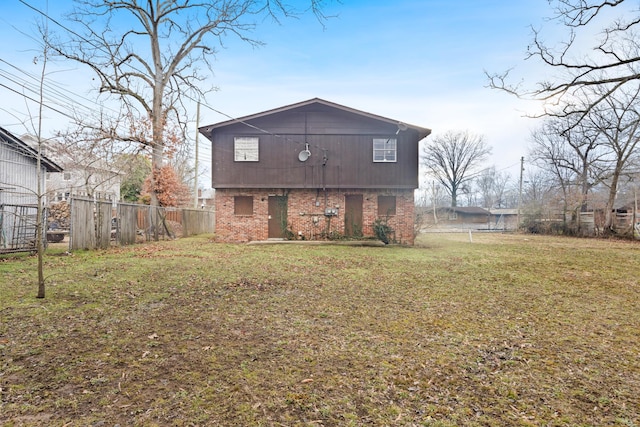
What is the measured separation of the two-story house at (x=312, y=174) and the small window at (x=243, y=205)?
0.25ft

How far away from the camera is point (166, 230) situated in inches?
748

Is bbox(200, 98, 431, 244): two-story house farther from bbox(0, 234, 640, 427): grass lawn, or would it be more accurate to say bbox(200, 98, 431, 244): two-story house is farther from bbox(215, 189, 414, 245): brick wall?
bbox(0, 234, 640, 427): grass lawn

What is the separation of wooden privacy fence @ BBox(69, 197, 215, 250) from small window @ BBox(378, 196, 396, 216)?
10.8m

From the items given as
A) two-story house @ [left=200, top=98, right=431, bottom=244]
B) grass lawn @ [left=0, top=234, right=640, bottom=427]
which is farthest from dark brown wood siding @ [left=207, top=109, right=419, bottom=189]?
grass lawn @ [left=0, top=234, right=640, bottom=427]

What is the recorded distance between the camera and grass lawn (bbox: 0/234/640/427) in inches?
112

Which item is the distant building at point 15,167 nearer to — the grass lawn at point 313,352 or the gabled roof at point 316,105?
the gabled roof at point 316,105

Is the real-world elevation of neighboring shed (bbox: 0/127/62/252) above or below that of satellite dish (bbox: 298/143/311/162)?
below

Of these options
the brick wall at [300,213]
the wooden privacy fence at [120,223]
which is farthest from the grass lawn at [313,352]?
the brick wall at [300,213]

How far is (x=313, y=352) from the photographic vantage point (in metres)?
4.07

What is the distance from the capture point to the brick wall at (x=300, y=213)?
17.9 metres

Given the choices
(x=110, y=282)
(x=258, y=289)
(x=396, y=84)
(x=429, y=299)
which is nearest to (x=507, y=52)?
(x=396, y=84)

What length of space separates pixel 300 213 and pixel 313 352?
14.0 meters

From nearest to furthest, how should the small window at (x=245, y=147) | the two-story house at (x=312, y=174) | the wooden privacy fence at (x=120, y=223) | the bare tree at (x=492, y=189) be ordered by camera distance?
the wooden privacy fence at (x=120, y=223)
the two-story house at (x=312, y=174)
the small window at (x=245, y=147)
the bare tree at (x=492, y=189)

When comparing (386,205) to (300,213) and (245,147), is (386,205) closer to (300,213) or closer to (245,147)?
(300,213)
